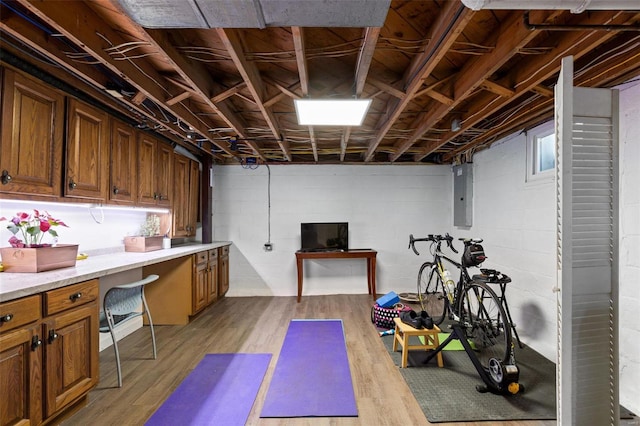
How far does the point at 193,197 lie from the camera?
14.9 feet

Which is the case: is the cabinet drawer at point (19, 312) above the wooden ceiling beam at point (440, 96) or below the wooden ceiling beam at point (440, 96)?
below

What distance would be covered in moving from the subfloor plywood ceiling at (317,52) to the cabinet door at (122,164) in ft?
0.59

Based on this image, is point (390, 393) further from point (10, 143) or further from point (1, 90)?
point (1, 90)

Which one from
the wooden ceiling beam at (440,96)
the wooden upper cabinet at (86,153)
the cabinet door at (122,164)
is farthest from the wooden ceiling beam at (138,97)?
the wooden ceiling beam at (440,96)

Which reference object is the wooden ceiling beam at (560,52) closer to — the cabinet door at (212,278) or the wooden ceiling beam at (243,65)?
the wooden ceiling beam at (243,65)

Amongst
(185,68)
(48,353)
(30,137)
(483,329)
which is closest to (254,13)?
(185,68)

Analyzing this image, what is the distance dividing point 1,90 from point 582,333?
316cm

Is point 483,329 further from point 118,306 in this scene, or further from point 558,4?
point 118,306

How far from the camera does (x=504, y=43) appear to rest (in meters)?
1.74

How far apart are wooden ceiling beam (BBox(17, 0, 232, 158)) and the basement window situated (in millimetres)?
3536

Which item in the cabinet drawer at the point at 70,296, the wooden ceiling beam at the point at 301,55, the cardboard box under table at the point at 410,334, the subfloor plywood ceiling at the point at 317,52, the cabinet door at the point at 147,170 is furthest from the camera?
the cabinet door at the point at 147,170

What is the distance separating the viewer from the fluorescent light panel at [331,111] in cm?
238

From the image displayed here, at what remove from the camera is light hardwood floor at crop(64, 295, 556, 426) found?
1970mm

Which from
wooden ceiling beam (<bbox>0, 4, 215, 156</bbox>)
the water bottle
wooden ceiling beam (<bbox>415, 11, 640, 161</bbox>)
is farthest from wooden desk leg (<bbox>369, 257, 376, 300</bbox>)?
wooden ceiling beam (<bbox>0, 4, 215, 156</bbox>)
